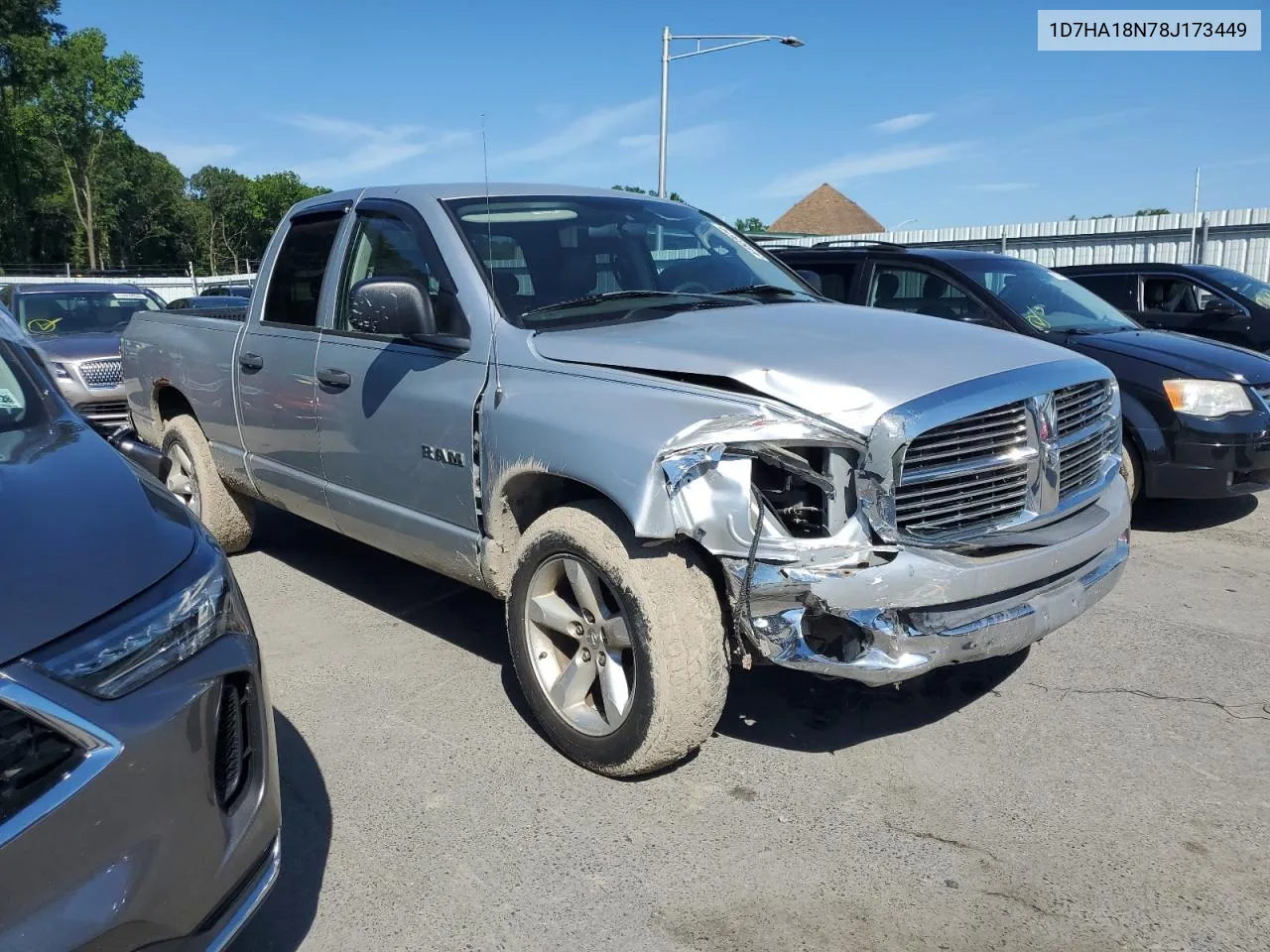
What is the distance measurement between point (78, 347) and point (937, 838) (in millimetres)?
8482

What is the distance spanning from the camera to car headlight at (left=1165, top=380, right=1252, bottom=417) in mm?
5980

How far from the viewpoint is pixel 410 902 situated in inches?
104

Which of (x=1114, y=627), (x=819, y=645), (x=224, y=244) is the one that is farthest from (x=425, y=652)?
(x=224, y=244)

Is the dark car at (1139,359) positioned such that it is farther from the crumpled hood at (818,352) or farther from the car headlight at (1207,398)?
the crumpled hood at (818,352)

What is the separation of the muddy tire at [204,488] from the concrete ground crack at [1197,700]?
422 centimetres

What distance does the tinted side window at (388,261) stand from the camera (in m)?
3.80

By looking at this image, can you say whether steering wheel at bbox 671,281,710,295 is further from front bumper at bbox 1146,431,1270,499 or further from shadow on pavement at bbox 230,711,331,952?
front bumper at bbox 1146,431,1270,499

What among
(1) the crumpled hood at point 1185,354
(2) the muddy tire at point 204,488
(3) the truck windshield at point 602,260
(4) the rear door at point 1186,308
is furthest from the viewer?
(4) the rear door at point 1186,308

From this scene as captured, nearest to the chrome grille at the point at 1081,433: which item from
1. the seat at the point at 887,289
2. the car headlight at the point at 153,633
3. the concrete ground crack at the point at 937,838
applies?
the concrete ground crack at the point at 937,838

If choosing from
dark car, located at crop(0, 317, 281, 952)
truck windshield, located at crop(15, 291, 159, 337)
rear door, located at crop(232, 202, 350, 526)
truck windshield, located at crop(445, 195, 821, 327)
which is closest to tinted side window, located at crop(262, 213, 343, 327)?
rear door, located at crop(232, 202, 350, 526)

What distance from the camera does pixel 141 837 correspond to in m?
1.75

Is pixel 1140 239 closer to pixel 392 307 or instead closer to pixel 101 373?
pixel 101 373

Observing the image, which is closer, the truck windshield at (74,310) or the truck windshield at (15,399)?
the truck windshield at (15,399)

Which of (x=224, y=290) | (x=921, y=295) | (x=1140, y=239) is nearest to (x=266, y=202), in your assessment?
(x=224, y=290)
